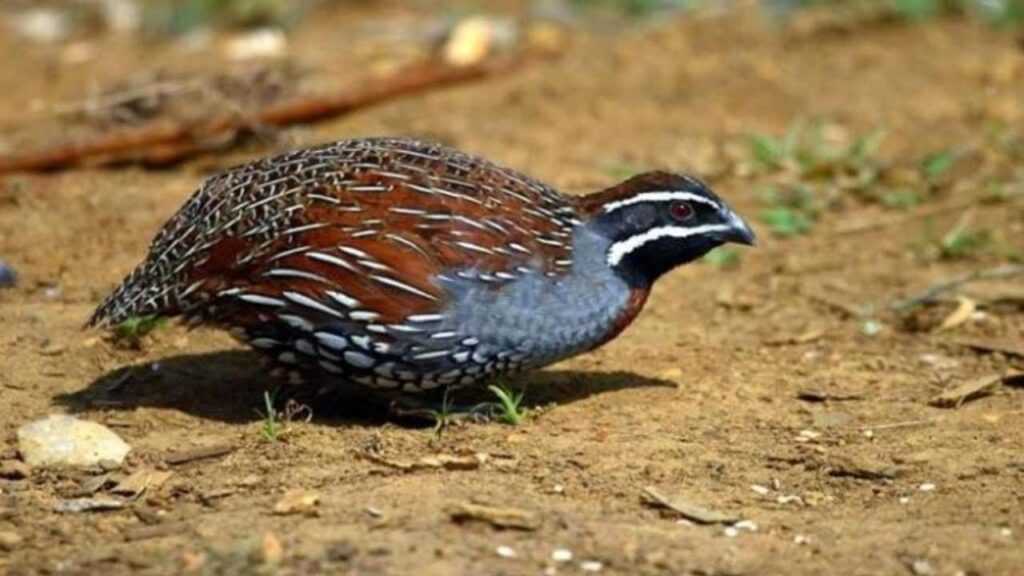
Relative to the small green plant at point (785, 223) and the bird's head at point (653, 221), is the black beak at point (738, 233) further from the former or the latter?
the small green plant at point (785, 223)

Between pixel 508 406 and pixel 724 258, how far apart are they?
230 centimetres

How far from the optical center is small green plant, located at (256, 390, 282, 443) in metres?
6.39

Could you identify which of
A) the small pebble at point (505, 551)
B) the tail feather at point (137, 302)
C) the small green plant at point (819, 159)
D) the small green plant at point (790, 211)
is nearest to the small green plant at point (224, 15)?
the small green plant at point (819, 159)

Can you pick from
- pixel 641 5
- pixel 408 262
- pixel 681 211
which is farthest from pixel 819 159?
pixel 408 262

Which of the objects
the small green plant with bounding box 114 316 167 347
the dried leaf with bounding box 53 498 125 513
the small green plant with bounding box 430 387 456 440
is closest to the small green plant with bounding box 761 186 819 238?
the small green plant with bounding box 430 387 456 440

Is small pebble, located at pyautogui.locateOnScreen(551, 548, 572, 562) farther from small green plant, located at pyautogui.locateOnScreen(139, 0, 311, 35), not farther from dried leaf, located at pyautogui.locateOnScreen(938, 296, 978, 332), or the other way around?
small green plant, located at pyautogui.locateOnScreen(139, 0, 311, 35)

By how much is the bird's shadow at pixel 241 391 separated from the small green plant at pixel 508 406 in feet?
0.42

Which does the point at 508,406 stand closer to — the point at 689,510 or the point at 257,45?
the point at 689,510

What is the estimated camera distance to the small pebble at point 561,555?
530 centimetres

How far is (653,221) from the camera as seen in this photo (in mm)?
6801

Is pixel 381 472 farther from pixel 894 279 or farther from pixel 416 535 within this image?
pixel 894 279

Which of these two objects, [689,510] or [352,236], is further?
[352,236]

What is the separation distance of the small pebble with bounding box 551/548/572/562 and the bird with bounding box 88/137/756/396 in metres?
1.25

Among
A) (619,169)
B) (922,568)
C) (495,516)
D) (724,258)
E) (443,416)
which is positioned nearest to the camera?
(922,568)
